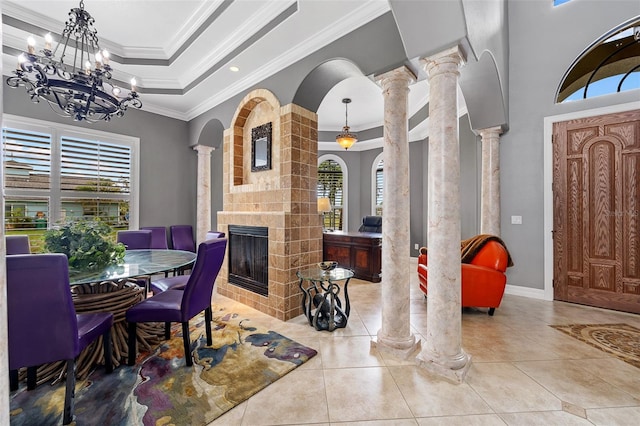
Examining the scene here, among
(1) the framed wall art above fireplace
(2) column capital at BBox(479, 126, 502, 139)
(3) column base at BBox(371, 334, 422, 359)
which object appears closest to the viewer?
(3) column base at BBox(371, 334, 422, 359)

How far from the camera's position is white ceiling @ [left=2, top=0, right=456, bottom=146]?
288cm

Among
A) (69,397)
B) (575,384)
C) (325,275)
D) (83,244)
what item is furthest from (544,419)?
(83,244)

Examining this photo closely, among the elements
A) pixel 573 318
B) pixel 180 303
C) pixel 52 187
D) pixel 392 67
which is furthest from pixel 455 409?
pixel 52 187

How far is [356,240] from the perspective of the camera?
200 inches

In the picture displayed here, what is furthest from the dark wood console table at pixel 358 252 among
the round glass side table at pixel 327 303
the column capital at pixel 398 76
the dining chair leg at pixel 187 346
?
the dining chair leg at pixel 187 346

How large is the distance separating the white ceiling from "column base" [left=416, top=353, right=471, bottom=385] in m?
3.04

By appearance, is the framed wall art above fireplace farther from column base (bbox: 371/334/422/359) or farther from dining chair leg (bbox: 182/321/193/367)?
column base (bbox: 371/334/422/359)

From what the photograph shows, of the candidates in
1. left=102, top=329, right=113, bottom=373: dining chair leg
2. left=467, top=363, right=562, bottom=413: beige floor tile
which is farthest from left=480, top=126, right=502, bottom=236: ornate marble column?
left=102, top=329, right=113, bottom=373: dining chair leg

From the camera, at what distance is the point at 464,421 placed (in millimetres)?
1791

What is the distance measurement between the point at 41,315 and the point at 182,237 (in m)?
3.67

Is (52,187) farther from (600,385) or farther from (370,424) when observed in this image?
(600,385)

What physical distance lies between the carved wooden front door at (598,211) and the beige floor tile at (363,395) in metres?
3.21

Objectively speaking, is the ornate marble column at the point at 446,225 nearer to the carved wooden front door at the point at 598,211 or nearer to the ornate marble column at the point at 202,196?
the carved wooden front door at the point at 598,211

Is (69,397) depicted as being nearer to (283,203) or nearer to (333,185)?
(283,203)
